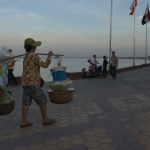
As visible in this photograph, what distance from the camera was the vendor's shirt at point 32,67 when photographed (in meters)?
3.60

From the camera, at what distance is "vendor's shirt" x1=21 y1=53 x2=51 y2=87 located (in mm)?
3604

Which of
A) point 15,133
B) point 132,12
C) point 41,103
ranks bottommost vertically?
point 15,133

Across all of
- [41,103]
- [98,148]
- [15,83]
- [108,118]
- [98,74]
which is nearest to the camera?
[98,148]

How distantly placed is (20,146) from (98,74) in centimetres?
1057

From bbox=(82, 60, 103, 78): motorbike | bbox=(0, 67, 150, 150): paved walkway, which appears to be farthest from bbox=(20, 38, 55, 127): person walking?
bbox=(82, 60, 103, 78): motorbike

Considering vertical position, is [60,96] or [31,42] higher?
[31,42]

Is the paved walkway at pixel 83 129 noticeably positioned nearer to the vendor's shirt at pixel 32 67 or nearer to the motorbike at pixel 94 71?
the vendor's shirt at pixel 32 67

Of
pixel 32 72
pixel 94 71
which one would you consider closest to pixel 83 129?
pixel 32 72

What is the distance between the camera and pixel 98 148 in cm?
286

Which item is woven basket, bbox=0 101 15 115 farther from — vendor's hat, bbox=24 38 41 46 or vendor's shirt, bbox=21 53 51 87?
vendor's hat, bbox=24 38 41 46

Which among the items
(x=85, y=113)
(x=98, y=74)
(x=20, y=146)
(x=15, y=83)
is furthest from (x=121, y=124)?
(x=98, y=74)

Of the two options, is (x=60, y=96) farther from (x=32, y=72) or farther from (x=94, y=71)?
(x=94, y=71)

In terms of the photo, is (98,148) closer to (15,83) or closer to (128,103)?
Result: (128,103)

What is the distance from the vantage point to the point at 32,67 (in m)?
3.65
